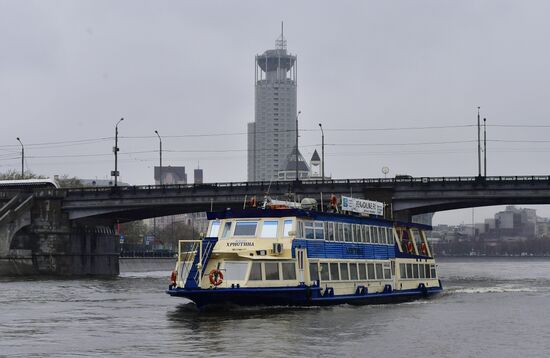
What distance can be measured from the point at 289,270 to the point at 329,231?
14.7ft

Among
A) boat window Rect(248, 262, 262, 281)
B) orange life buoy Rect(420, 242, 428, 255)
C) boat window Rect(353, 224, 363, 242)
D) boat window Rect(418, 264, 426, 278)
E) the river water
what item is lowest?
the river water

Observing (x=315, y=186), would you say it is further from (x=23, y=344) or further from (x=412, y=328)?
(x=23, y=344)

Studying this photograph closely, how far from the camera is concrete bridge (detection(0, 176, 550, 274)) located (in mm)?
96812

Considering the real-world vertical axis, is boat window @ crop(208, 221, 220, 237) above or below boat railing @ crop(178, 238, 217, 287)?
above

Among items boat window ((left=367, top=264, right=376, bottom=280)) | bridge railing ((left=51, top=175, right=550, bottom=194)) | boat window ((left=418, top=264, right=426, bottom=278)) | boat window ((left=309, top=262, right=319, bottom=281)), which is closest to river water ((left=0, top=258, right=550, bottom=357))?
boat window ((left=309, top=262, right=319, bottom=281))

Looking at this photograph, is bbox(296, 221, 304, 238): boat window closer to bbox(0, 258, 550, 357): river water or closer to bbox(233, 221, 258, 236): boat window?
bbox(233, 221, 258, 236): boat window

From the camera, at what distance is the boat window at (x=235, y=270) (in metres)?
45.9

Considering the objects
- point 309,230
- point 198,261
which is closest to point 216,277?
point 198,261

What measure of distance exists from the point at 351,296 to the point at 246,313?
26.1ft

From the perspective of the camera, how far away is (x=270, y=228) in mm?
47875

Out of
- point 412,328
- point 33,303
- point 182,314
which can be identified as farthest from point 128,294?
point 412,328

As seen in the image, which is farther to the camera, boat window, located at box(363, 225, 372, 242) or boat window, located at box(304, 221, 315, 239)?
boat window, located at box(363, 225, 372, 242)

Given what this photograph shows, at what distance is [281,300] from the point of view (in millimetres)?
47094

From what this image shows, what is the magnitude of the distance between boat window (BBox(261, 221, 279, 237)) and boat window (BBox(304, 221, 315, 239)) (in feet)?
5.33
